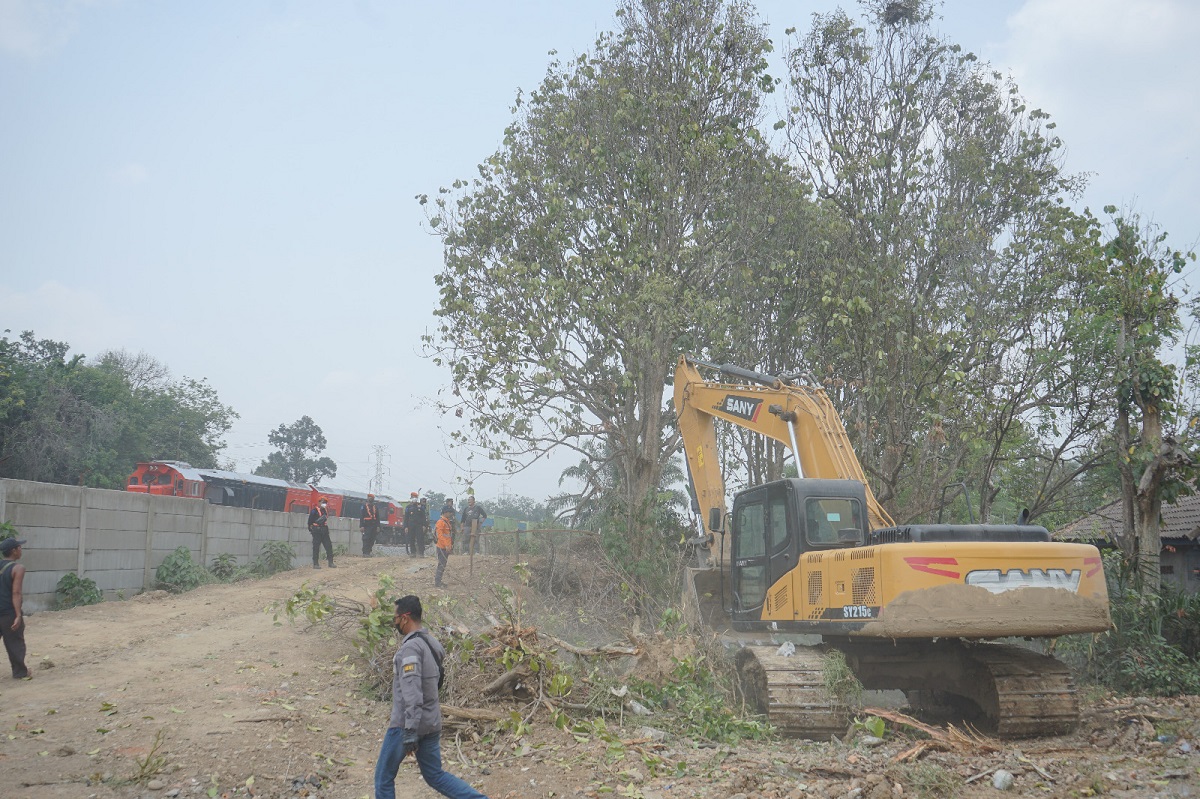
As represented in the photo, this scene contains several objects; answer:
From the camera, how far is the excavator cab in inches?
363

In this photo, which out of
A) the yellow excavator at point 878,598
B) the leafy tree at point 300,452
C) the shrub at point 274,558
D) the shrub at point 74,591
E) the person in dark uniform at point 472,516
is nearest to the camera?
the yellow excavator at point 878,598

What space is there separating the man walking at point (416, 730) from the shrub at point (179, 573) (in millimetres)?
12162

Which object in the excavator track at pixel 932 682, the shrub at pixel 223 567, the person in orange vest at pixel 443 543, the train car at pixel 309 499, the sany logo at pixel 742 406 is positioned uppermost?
the sany logo at pixel 742 406

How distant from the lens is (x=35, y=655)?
33.8 ft

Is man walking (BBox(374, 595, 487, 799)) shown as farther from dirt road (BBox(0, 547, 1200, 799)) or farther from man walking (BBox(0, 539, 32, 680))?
man walking (BBox(0, 539, 32, 680))

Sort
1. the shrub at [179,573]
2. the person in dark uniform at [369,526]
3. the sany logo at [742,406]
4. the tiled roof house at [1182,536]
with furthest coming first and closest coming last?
the person in dark uniform at [369,526]
the tiled roof house at [1182,536]
the shrub at [179,573]
the sany logo at [742,406]

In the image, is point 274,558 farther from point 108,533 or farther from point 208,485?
point 208,485

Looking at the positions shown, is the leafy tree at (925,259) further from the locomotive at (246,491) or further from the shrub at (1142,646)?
the locomotive at (246,491)

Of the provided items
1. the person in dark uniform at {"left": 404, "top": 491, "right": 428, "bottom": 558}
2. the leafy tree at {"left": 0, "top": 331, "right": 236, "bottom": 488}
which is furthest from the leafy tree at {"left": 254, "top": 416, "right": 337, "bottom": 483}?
the person in dark uniform at {"left": 404, "top": 491, "right": 428, "bottom": 558}

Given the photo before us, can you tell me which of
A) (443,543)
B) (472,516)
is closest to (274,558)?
(472,516)

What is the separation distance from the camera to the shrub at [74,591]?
13.6 meters

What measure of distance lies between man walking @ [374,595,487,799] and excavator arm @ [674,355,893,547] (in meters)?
5.21

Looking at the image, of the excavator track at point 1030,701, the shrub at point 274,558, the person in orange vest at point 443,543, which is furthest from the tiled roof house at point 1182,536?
the shrub at point 274,558

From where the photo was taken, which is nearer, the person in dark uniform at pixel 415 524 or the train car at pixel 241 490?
the person in dark uniform at pixel 415 524
